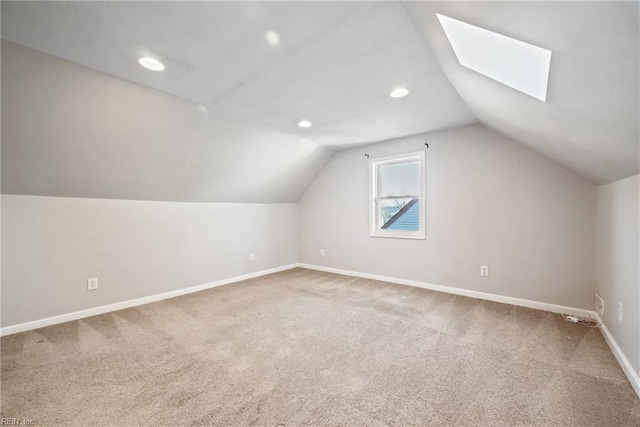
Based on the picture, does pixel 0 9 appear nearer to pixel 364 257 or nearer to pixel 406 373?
pixel 406 373

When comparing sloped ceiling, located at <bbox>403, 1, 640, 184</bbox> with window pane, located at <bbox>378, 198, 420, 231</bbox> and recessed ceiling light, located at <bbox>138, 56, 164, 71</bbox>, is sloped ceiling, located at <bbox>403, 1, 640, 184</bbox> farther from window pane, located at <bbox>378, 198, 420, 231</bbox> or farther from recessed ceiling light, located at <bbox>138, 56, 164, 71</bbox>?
window pane, located at <bbox>378, 198, 420, 231</bbox>

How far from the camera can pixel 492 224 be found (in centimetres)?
321

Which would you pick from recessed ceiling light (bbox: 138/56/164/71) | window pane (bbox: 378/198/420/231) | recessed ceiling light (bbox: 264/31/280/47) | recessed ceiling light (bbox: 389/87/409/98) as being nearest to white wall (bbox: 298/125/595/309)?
window pane (bbox: 378/198/420/231)

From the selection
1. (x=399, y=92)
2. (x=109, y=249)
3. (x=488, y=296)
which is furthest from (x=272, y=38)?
(x=488, y=296)

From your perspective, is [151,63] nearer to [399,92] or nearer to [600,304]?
[399,92]

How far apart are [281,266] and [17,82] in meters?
3.99

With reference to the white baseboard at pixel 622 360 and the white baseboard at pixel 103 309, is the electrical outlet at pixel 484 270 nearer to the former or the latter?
the white baseboard at pixel 622 360

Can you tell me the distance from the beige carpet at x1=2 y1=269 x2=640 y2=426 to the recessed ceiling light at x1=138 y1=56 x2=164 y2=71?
219 centimetres

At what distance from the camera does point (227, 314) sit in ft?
9.42

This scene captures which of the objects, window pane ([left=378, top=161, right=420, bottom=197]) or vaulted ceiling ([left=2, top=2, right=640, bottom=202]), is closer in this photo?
vaulted ceiling ([left=2, top=2, right=640, bottom=202])

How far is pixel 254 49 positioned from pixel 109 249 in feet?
9.13

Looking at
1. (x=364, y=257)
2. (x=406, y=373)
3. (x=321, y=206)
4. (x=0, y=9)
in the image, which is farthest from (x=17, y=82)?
(x=364, y=257)

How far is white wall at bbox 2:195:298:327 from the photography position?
2.48 m

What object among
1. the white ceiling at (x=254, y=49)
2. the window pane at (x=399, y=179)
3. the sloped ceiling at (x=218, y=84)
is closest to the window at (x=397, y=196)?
the window pane at (x=399, y=179)
